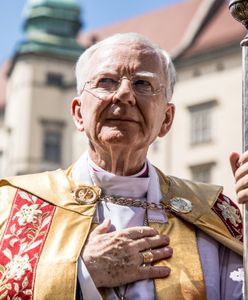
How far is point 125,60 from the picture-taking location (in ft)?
12.0

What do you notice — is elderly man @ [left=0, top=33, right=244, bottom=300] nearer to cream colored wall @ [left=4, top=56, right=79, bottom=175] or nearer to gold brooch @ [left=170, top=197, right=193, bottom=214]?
gold brooch @ [left=170, top=197, right=193, bottom=214]

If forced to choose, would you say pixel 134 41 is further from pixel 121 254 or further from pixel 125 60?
pixel 121 254

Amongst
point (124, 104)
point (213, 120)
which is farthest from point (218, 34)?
point (124, 104)

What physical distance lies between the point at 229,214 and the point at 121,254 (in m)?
0.69

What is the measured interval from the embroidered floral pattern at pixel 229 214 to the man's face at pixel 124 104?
45cm

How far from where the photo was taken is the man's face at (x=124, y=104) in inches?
139

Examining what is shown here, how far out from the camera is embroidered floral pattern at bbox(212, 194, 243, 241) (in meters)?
3.79

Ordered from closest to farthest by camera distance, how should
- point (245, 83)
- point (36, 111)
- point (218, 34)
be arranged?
point (245, 83), point (218, 34), point (36, 111)

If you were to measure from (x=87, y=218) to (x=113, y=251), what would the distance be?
0.81 feet

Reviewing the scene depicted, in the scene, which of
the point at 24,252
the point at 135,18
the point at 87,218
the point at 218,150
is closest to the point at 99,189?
the point at 87,218

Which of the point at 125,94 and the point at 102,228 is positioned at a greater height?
the point at 125,94

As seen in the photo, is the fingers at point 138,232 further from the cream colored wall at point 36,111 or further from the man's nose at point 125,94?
the cream colored wall at point 36,111

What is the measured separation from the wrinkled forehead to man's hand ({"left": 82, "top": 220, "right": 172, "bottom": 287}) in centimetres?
65

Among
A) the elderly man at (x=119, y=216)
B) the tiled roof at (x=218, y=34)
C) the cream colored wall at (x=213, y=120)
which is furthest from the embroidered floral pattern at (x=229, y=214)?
the tiled roof at (x=218, y=34)
